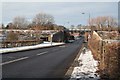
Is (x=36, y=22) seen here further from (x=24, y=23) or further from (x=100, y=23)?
(x=100, y=23)

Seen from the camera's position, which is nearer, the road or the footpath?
the footpath

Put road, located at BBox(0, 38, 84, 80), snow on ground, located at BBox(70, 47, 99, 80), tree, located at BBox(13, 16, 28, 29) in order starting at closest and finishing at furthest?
snow on ground, located at BBox(70, 47, 99, 80) < road, located at BBox(0, 38, 84, 80) < tree, located at BBox(13, 16, 28, 29)

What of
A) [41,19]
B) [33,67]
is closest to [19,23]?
[41,19]

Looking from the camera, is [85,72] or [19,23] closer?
[85,72]

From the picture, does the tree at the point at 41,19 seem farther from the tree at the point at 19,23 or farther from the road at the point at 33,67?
the road at the point at 33,67

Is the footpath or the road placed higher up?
the footpath

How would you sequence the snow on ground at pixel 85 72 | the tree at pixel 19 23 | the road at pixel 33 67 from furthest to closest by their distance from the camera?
the tree at pixel 19 23 < the road at pixel 33 67 < the snow on ground at pixel 85 72

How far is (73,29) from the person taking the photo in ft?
558

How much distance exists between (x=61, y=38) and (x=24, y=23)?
159 ft

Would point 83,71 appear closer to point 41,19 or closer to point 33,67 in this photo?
point 33,67

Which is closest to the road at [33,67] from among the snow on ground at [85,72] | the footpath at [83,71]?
the footpath at [83,71]

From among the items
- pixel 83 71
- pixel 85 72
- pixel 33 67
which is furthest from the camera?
pixel 33 67

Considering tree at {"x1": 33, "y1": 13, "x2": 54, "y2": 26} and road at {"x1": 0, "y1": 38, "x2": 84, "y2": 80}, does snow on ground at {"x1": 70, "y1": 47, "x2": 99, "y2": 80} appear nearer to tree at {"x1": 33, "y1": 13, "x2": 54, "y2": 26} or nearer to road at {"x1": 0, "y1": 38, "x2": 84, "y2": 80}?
road at {"x1": 0, "y1": 38, "x2": 84, "y2": 80}

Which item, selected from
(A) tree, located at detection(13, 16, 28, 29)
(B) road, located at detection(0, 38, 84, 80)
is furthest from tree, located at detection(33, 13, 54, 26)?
(B) road, located at detection(0, 38, 84, 80)
